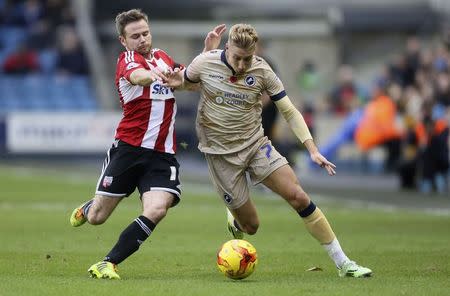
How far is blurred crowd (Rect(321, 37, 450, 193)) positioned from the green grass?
452cm

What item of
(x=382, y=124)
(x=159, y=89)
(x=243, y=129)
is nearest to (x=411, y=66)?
(x=382, y=124)

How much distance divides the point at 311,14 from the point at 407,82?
8038 millimetres

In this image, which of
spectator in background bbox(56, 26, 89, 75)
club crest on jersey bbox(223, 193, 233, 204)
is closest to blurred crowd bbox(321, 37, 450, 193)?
spectator in background bbox(56, 26, 89, 75)

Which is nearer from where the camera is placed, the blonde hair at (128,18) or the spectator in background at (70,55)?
the blonde hair at (128,18)

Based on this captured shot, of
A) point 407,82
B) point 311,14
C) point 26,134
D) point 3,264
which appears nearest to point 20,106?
point 26,134

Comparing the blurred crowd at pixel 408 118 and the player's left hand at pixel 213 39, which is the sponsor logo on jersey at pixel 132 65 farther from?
the blurred crowd at pixel 408 118

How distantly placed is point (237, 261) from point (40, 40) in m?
28.5

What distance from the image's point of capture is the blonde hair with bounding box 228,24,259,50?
10.6 meters

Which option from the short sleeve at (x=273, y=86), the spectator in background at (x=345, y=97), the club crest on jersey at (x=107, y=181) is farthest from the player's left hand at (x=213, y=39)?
the spectator in background at (x=345, y=97)

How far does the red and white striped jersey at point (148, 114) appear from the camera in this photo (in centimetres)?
1111

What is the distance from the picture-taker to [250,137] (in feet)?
37.1

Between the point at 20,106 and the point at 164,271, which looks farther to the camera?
the point at 20,106

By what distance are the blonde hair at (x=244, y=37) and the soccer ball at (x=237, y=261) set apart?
1.71m

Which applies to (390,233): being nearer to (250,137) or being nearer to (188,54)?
(250,137)
